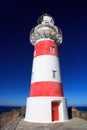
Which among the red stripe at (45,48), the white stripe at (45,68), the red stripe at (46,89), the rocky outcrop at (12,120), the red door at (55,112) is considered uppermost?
the red stripe at (45,48)

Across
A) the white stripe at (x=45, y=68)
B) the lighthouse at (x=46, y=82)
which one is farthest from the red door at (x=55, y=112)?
the white stripe at (x=45, y=68)

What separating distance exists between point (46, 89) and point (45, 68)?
65.1 inches

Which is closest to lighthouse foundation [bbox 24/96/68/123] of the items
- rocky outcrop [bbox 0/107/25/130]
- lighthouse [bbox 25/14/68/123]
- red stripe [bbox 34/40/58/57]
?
lighthouse [bbox 25/14/68/123]

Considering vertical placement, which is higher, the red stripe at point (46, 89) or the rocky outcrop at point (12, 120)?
the red stripe at point (46, 89)

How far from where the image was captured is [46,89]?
10922 millimetres

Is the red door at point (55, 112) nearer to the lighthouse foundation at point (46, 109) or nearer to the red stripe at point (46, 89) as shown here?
the lighthouse foundation at point (46, 109)

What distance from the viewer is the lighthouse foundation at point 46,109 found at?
33.5 feet

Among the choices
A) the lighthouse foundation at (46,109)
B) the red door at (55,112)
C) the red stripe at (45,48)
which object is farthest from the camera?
the red stripe at (45,48)

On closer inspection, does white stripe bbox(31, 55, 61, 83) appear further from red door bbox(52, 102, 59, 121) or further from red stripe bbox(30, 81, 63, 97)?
red door bbox(52, 102, 59, 121)

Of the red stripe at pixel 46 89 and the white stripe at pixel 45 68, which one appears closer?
the red stripe at pixel 46 89

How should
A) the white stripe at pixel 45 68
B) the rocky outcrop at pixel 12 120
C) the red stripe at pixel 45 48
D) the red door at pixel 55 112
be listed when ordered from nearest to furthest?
the rocky outcrop at pixel 12 120
the red door at pixel 55 112
the white stripe at pixel 45 68
the red stripe at pixel 45 48

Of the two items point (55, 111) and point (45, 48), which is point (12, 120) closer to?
point (55, 111)

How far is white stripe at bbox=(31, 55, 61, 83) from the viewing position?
36.8ft

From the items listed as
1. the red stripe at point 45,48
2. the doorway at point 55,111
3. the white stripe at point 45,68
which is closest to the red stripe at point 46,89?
the white stripe at point 45,68
